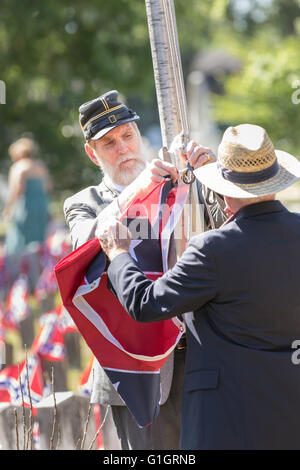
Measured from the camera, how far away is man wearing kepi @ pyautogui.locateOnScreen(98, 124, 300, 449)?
2.87m

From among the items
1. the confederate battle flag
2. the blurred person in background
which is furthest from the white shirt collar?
the blurred person in background

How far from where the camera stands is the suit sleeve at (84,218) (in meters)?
3.41

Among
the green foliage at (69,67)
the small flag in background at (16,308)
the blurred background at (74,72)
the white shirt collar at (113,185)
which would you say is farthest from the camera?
the green foliage at (69,67)

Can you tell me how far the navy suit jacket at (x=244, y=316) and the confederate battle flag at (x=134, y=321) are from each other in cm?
48

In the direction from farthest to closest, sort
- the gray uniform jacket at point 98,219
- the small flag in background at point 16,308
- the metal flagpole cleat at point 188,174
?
the small flag in background at point 16,308 < the gray uniform jacket at point 98,219 < the metal flagpole cleat at point 188,174

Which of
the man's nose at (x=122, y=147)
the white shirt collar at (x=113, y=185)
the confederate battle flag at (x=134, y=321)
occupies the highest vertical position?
the man's nose at (x=122, y=147)

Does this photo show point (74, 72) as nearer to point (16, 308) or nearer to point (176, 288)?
point (16, 308)

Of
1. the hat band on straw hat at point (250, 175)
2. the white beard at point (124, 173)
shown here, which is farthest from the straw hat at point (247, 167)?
→ the white beard at point (124, 173)

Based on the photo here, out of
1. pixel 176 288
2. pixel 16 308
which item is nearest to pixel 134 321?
pixel 176 288

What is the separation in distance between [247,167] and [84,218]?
3.17ft

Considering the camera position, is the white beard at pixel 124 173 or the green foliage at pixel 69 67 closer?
the white beard at pixel 124 173

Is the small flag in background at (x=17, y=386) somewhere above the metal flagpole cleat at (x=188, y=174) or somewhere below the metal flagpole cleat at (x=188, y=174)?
below

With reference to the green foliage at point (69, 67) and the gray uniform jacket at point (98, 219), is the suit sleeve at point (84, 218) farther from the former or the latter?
the green foliage at point (69, 67)

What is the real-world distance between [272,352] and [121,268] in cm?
62
